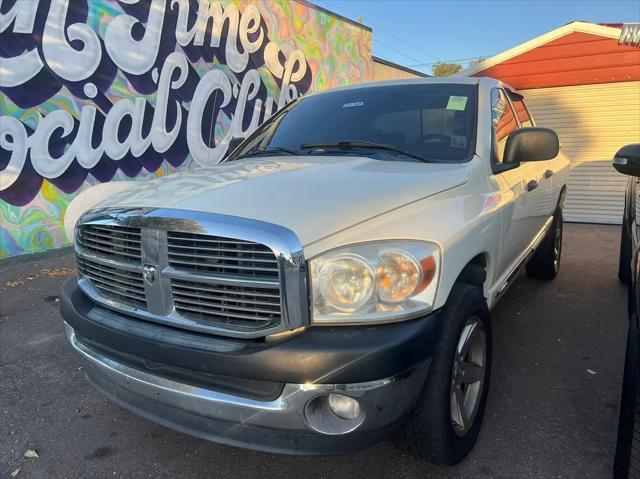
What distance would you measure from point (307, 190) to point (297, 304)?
21.8 inches

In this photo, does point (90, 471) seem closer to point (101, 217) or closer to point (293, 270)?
point (101, 217)

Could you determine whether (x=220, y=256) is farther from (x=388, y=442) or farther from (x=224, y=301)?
(x=388, y=442)

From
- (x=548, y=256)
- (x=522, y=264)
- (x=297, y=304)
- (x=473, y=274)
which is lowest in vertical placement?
(x=548, y=256)

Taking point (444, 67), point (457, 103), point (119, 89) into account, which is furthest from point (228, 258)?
point (444, 67)

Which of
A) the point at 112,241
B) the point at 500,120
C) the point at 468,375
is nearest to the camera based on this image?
the point at 112,241

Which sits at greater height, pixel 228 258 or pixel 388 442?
pixel 228 258

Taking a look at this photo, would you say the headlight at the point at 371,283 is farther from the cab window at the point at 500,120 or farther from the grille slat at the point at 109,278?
the cab window at the point at 500,120

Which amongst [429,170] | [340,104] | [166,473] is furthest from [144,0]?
[166,473]

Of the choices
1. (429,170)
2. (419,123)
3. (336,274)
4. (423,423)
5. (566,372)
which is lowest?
(566,372)

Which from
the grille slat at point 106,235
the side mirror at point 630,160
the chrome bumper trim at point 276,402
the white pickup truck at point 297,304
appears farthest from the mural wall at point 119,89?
the side mirror at point 630,160

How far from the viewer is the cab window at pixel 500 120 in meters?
2.96

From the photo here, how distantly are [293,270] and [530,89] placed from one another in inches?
353

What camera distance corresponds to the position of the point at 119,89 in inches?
273

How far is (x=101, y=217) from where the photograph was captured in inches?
85.7
